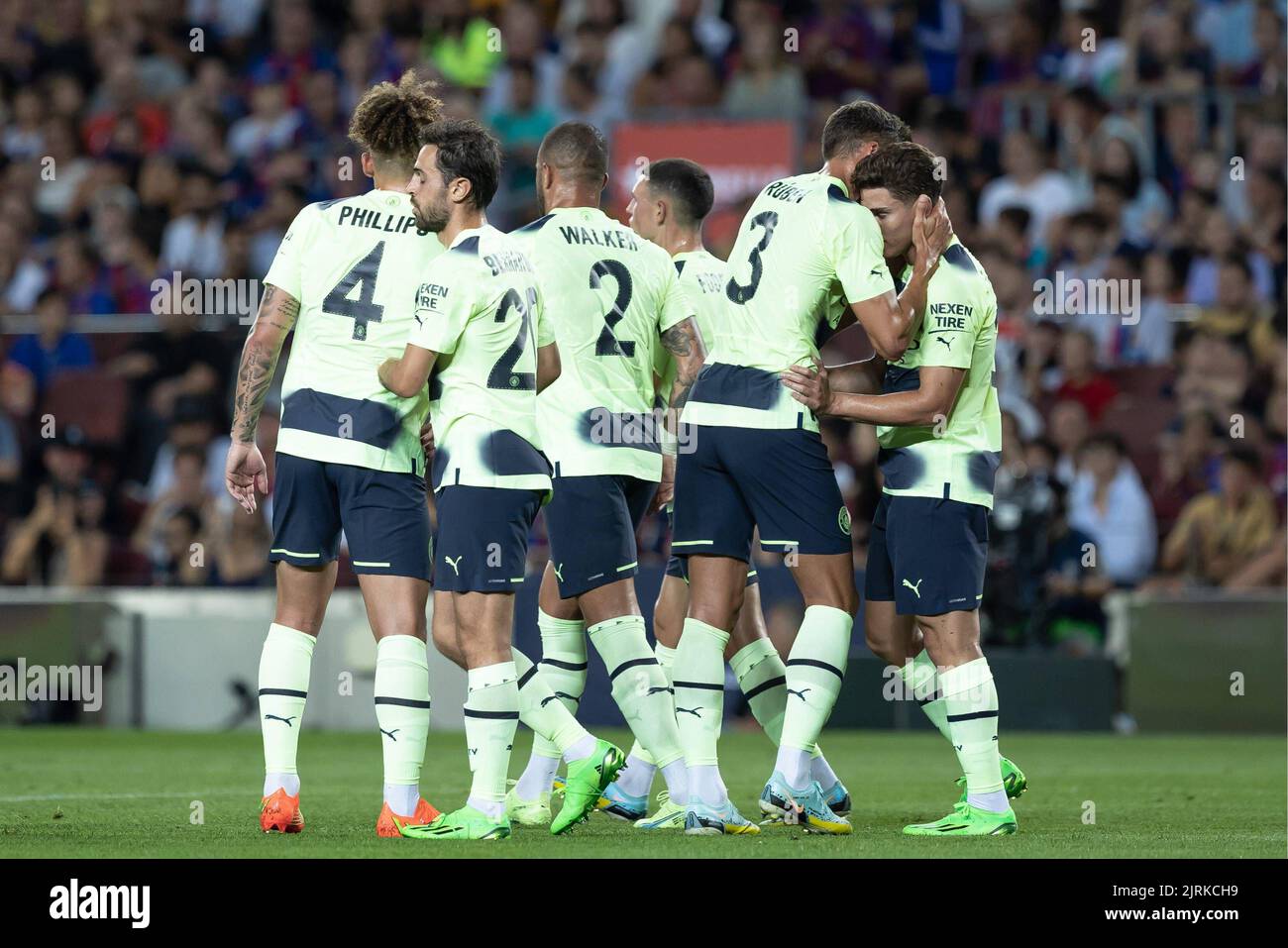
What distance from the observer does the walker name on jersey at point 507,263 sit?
6.62 metres

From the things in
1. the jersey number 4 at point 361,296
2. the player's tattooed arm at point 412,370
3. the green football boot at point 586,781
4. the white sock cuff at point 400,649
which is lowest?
the green football boot at point 586,781

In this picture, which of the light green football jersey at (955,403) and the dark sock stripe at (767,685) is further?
the dark sock stripe at (767,685)

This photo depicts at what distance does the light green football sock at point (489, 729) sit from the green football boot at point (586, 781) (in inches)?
16.9

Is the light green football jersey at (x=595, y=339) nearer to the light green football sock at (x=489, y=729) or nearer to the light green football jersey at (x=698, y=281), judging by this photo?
the light green football jersey at (x=698, y=281)

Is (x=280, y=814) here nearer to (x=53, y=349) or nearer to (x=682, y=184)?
(x=682, y=184)

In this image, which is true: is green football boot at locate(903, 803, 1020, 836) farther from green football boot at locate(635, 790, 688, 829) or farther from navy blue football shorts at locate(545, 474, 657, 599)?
navy blue football shorts at locate(545, 474, 657, 599)

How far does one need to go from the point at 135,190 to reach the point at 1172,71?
366 inches

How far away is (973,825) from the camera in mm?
6895

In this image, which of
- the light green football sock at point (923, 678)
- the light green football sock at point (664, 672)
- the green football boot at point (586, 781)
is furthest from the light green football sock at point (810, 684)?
the light green football sock at point (664, 672)

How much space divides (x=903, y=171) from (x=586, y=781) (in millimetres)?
2429

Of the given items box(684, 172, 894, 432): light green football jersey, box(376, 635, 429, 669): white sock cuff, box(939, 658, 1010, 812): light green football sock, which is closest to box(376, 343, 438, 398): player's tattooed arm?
box(376, 635, 429, 669): white sock cuff

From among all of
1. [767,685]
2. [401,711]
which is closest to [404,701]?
[401,711]

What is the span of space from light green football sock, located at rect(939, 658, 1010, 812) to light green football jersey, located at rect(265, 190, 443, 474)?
2.03 m
